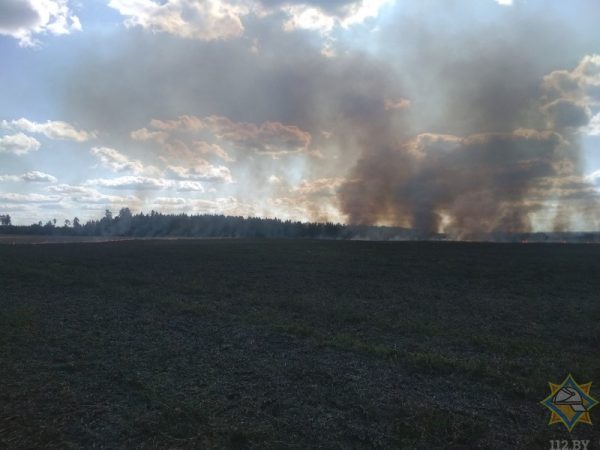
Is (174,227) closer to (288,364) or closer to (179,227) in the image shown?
(179,227)

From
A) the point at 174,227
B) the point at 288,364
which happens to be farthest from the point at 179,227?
the point at 288,364

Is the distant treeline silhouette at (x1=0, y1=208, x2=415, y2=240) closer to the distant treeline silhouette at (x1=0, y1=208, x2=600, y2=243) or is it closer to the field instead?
the distant treeline silhouette at (x1=0, y1=208, x2=600, y2=243)

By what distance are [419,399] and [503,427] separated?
6.10 ft

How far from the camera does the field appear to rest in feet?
26.6

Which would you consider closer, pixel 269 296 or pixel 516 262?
pixel 269 296

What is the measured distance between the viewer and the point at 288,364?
12.0 meters

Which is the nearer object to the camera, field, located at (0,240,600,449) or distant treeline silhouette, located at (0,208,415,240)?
field, located at (0,240,600,449)

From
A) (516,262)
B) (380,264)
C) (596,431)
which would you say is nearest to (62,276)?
(380,264)

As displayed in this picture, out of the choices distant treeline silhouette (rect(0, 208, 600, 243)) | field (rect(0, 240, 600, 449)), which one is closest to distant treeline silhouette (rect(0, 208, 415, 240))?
distant treeline silhouette (rect(0, 208, 600, 243))

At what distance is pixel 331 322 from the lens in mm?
17562

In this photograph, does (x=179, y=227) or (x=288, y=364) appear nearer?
(x=288, y=364)

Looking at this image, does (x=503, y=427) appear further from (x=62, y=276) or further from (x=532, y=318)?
(x=62, y=276)

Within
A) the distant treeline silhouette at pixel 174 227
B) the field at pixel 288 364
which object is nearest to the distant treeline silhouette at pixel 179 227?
the distant treeline silhouette at pixel 174 227

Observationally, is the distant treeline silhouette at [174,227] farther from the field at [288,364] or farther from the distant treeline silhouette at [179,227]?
the field at [288,364]
